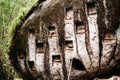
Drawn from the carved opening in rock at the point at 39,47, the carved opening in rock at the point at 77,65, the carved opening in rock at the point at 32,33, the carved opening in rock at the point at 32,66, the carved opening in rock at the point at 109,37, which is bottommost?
the carved opening in rock at the point at 32,66

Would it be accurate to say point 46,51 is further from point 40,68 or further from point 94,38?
point 94,38

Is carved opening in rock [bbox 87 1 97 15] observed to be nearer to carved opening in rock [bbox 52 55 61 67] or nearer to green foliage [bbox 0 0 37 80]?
carved opening in rock [bbox 52 55 61 67]

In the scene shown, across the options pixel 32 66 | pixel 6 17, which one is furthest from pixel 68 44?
pixel 6 17

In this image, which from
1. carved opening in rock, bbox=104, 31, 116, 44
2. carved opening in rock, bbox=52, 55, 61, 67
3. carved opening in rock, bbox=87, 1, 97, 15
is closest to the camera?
carved opening in rock, bbox=104, 31, 116, 44

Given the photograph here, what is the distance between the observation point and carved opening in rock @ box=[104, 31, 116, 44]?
8992mm

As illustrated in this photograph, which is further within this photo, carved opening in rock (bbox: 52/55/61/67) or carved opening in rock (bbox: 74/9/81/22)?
carved opening in rock (bbox: 52/55/61/67)

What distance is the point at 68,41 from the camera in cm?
988

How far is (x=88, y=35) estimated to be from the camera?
933 cm

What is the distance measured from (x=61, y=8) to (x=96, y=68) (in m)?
2.33

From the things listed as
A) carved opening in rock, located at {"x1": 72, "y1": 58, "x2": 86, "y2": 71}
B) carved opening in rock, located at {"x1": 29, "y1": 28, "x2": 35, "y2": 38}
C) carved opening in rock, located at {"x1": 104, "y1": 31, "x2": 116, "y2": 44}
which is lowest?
carved opening in rock, located at {"x1": 72, "y1": 58, "x2": 86, "y2": 71}

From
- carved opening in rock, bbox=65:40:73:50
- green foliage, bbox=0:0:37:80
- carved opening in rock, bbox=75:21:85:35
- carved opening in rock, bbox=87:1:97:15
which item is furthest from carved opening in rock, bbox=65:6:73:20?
green foliage, bbox=0:0:37:80

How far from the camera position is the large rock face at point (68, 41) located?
905 centimetres

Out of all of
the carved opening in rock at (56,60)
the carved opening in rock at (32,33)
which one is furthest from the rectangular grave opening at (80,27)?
the carved opening in rock at (32,33)

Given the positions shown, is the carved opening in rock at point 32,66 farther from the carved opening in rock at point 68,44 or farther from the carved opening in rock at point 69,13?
the carved opening in rock at point 69,13
